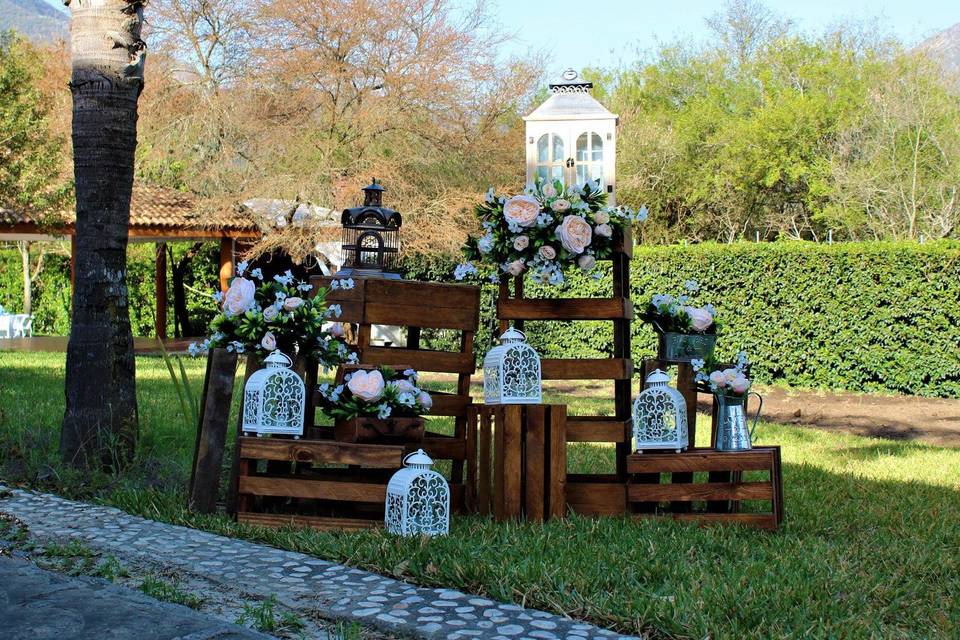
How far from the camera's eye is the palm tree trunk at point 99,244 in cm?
570

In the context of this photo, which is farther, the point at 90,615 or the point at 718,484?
the point at 718,484

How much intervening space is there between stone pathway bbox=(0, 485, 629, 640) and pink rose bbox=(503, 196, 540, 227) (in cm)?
198

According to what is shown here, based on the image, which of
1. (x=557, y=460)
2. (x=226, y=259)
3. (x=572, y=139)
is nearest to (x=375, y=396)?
(x=557, y=460)

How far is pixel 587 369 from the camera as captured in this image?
16.8 ft

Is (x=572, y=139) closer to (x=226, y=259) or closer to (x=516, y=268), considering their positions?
(x=226, y=259)

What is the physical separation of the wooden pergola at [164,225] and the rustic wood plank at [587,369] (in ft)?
44.2

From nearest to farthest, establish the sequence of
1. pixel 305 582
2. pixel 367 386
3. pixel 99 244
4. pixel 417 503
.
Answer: pixel 305 582, pixel 417 503, pixel 367 386, pixel 99 244

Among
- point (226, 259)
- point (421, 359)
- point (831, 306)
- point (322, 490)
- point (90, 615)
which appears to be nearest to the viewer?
Result: point (90, 615)

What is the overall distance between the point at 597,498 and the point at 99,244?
128 inches

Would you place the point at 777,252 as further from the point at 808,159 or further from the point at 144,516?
the point at 808,159

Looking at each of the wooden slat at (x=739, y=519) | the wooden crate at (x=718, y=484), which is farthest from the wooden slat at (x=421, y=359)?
the wooden slat at (x=739, y=519)

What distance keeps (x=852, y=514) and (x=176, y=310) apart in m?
21.5

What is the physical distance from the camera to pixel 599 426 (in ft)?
16.5

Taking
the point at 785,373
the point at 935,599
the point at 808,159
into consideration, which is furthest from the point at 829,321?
the point at 808,159
